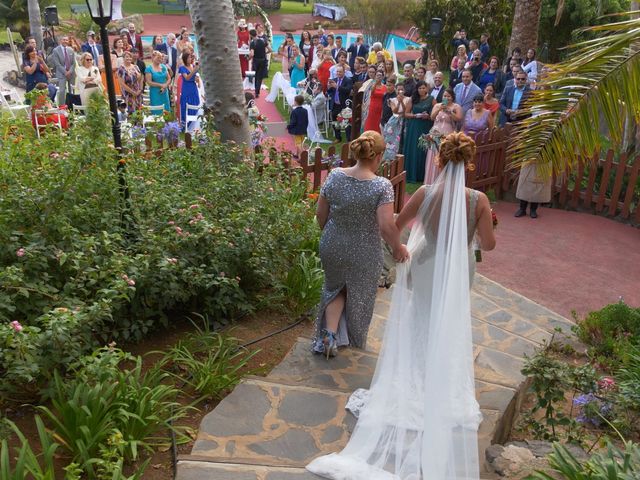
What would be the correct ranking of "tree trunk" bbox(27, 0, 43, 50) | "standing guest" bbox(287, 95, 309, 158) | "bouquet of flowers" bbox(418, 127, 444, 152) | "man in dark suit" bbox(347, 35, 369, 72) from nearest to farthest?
"bouquet of flowers" bbox(418, 127, 444, 152)
"standing guest" bbox(287, 95, 309, 158)
"tree trunk" bbox(27, 0, 43, 50)
"man in dark suit" bbox(347, 35, 369, 72)

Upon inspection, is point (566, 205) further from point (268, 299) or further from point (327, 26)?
point (327, 26)

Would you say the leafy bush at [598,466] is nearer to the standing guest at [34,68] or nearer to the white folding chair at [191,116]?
the white folding chair at [191,116]

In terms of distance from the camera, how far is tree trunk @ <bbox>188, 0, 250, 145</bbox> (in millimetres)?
6406

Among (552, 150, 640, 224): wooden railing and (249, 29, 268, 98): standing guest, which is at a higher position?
(249, 29, 268, 98): standing guest

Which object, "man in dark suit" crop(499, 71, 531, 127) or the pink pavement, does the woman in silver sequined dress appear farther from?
"man in dark suit" crop(499, 71, 531, 127)

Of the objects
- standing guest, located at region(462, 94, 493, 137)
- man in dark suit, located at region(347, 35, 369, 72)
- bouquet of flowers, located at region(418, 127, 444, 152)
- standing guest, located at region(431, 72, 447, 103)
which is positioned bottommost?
bouquet of flowers, located at region(418, 127, 444, 152)

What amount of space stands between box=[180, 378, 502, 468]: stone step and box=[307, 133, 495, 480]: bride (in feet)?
0.44

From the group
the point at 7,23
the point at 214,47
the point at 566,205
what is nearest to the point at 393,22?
the point at 7,23

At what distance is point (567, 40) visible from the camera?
22.9 meters

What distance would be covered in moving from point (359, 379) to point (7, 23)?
2701cm

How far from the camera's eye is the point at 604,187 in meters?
10.5

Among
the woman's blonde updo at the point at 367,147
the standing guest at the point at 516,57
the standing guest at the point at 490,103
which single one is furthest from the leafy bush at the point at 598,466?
the standing guest at the point at 516,57

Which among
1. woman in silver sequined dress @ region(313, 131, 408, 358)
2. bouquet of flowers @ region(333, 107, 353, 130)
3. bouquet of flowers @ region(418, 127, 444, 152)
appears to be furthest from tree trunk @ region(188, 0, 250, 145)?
bouquet of flowers @ region(333, 107, 353, 130)

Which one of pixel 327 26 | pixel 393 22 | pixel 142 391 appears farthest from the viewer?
pixel 327 26
